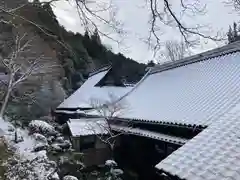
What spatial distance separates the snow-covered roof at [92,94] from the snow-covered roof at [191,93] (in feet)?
20.1

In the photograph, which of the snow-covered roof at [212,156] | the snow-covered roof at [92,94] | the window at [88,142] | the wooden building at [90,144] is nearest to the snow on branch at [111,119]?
the wooden building at [90,144]

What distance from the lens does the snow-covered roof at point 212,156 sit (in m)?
3.19

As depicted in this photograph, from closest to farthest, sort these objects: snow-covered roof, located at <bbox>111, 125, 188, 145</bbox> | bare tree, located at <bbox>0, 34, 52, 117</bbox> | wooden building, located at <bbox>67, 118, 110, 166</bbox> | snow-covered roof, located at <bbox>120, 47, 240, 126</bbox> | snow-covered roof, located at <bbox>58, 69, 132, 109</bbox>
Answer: snow-covered roof, located at <bbox>111, 125, 188, 145</bbox>
snow-covered roof, located at <bbox>120, 47, 240, 126</bbox>
wooden building, located at <bbox>67, 118, 110, 166</bbox>
bare tree, located at <bbox>0, 34, 52, 117</bbox>
snow-covered roof, located at <bbox>58, 69, 132, 109</bbox>

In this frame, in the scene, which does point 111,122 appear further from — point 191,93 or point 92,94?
point 92,94

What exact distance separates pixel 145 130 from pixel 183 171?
22.3 ft

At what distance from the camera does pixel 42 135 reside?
55.4 feet

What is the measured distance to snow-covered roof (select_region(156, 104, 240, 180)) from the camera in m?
3.19

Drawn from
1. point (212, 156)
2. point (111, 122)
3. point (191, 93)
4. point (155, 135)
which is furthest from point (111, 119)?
point (212, 156)

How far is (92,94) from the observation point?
2166 centimetres

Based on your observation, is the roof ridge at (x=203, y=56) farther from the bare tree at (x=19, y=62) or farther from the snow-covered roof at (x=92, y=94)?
the bare tree at (x=19, y=62)

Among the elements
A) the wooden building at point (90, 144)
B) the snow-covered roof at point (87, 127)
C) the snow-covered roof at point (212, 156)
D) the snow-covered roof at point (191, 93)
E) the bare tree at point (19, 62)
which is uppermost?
the bare tree at point (19, 62)

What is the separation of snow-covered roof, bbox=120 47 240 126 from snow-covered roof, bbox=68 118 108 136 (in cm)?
166

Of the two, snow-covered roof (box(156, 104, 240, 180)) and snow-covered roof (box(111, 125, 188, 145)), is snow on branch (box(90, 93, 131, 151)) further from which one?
snow-covered roof (box(156, 104, 240, 180))

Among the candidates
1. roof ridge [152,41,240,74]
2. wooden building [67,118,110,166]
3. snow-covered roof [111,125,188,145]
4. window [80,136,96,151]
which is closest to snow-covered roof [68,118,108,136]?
wooden building [67,118,110,166]
